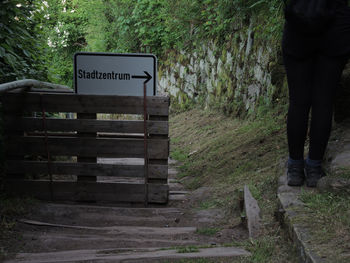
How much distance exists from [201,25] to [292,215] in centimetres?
973

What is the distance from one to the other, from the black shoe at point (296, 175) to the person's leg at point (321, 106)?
0.20ft

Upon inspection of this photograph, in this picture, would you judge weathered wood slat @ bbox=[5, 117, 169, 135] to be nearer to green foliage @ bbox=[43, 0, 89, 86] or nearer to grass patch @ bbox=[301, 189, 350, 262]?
grass patch @ bbox=[301, 189, 350, 262]

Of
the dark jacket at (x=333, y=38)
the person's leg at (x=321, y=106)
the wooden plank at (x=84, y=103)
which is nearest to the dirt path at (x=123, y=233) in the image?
the person's leg at (x=321, y=106)

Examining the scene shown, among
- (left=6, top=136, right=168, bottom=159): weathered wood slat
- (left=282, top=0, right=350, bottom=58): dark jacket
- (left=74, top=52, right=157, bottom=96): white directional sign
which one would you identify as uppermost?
(left=282, top=0, right=350, bottom=58): dark jacket

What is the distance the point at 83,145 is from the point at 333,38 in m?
3.18

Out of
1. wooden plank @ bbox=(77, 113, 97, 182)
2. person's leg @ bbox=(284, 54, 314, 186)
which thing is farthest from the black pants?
wooden plank @ bbox=(77, 113, 97, 182)

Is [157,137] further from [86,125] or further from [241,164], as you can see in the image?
[241,164]

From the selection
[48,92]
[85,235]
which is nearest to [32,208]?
[85,235]

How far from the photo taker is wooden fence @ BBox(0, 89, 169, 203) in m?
4.83

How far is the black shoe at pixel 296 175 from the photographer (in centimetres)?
309

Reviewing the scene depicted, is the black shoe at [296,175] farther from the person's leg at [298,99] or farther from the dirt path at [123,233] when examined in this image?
the dirt path at [123,233]

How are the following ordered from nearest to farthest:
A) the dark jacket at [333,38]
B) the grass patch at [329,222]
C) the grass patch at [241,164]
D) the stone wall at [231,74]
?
the grass patch at [329,222] < the grass patch at [241,164] < the dark jacket at [333,38] < the stone wall at [231,74]

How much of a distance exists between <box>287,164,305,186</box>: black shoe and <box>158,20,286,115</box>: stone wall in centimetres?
351

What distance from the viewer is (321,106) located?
2.98 metres
